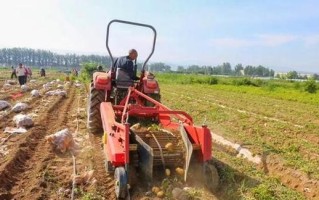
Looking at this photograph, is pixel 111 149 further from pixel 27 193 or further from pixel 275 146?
pixel 275 146

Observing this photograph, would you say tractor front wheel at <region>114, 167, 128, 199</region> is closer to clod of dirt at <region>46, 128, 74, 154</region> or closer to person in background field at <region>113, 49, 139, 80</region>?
clod of dirt at <region>46, 128, 74, 154</region>

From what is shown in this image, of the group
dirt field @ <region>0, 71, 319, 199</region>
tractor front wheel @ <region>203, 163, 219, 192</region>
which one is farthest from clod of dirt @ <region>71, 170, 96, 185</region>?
tractor front wheel @ <region>203, 163, 219, 192</region>

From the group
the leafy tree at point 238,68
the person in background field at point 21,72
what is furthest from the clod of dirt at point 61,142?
the leafy tree at point 238,68

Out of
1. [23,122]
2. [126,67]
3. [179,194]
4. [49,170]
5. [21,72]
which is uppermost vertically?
[126,67]

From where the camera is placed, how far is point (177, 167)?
5.03 m

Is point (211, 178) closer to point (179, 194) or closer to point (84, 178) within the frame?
point (179, 194)

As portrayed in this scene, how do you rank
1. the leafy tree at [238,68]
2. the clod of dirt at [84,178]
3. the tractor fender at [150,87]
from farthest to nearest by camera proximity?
1. the leafy tree at [238,68]
2. the tractor fender at [150,87]
3. the clod of dirt at [84,178]

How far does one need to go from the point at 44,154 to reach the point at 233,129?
5144mm

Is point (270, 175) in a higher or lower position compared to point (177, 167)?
lower

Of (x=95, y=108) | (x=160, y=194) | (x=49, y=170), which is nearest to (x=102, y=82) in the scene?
(x=95, y=108)

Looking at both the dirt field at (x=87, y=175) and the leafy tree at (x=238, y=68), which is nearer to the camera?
the dirt field at (x=87, y=175)

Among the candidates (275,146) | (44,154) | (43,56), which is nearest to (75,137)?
(44,154)

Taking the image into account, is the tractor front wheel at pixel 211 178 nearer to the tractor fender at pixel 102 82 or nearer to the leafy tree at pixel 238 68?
the tractor fender at pixel 102 82

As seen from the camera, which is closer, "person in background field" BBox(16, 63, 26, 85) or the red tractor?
the red tractor
